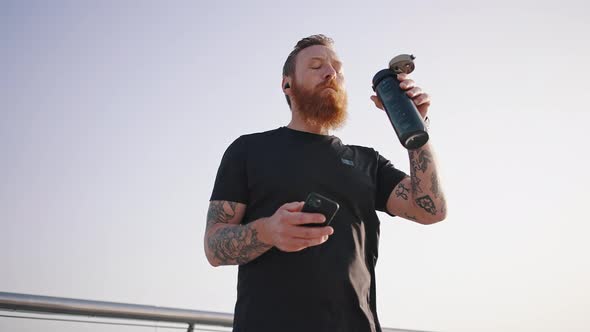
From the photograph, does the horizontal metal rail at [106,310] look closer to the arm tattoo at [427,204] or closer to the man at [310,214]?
the man at [310,214]

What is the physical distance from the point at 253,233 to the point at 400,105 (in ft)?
1.85

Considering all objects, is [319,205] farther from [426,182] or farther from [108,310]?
[108,310]

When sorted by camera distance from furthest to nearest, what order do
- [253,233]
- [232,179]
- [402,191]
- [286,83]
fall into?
[286,83]
[402,191]
[232,179]
[253,233]

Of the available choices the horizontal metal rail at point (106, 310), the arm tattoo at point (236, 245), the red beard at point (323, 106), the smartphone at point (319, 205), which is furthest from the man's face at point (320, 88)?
the horizontal metal rail at point (106, 310)

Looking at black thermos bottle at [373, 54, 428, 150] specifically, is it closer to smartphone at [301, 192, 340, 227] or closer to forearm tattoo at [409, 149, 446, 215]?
forearm tattoo at [409, 149, 446, 215]

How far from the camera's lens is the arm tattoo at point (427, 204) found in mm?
1546

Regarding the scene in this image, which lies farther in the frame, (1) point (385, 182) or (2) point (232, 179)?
(1) point (385, 182)

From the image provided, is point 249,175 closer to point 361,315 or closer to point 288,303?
point 288,303

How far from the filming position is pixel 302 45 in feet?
6.46

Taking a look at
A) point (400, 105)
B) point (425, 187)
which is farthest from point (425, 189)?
point (400, 105)

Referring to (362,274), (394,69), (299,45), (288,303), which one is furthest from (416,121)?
(299,45)

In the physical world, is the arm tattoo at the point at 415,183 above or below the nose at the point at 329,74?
below

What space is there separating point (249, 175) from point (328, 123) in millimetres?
423

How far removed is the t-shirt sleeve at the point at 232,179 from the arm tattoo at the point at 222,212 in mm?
16
